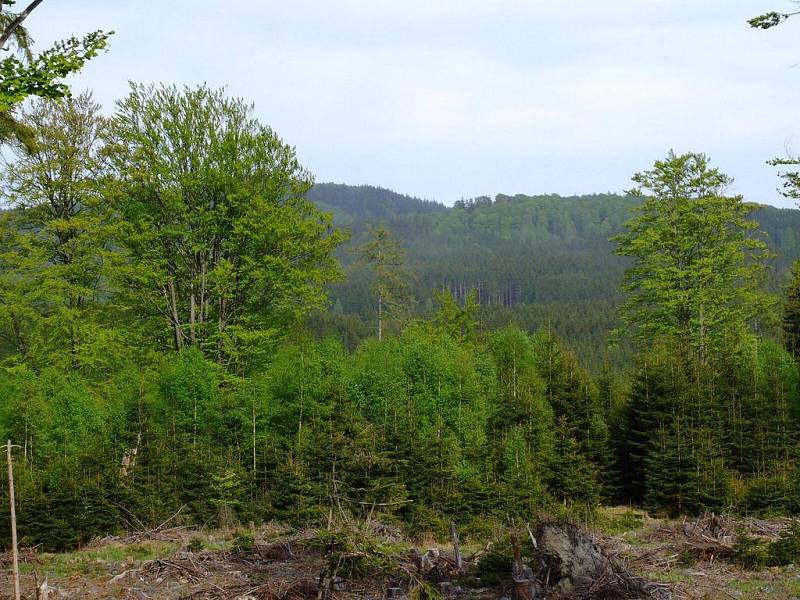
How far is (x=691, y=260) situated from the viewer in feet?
122

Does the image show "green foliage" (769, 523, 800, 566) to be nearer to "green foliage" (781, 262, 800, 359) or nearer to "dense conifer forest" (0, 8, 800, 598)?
"dense conifer forest" (0, 8, 800, 598)

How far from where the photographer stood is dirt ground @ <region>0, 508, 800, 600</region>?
13086mm

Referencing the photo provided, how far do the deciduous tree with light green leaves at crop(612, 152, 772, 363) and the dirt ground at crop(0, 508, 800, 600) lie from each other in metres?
18.3

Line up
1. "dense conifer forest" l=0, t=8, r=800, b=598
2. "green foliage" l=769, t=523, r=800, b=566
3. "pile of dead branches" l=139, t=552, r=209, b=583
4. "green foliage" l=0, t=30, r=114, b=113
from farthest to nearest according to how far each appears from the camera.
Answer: "dense conifer forest" l=0, t=8, r=800, b=598, "green foliage" l=769, t=523, r=800, b=566, "pile of dead branches" l=139, t=552, r=209, b=583, "green foliage" l=0, t=30, r=114, b=113

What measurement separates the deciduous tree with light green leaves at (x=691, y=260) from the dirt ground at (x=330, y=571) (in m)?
18.3

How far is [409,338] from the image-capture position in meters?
32.7

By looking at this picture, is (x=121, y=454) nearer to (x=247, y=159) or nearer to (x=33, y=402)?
(x=33, y=402)

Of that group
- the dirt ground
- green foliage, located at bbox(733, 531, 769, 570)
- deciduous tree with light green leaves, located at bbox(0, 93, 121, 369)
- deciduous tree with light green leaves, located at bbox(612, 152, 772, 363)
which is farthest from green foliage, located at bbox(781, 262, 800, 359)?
deciduous tree with light green leaves, located at bbox(0, 93, 121, 369)

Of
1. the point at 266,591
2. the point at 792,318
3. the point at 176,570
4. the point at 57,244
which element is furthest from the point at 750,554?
the point at 792,318

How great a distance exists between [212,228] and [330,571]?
17.7 m

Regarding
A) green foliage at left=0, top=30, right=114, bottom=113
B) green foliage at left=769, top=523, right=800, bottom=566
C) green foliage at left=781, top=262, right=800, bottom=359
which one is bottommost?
green foliage at left=769, top=523, right=800, bottom=566

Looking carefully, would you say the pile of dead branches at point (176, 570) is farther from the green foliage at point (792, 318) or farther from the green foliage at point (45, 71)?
the green foliage at point (792, 318)

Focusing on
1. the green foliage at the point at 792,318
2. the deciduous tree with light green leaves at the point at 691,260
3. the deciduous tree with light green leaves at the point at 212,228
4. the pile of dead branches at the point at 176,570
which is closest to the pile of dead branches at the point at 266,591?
the pile of dead branches at the point at 176,570

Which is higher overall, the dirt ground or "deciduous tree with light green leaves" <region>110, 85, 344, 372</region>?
"deciduous tree with light green leaves" <region>110, 85, 344, 372</region>
